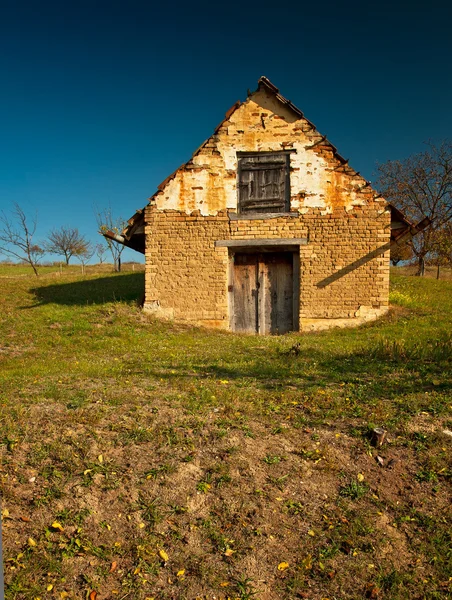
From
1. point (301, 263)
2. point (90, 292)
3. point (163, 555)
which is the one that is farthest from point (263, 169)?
point (163, 555)

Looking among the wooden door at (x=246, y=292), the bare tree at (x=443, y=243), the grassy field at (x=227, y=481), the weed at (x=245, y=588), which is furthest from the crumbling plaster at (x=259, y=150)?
the bare tree at (x=443, y=243)

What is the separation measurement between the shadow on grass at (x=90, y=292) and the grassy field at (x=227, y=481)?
7.40m

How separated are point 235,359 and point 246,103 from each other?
7.39m

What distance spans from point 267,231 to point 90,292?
866cm

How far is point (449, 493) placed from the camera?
3.78 meters

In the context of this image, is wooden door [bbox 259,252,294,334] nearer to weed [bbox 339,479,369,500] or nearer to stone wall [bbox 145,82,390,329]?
stone wall [bbox 145,82,390,329]

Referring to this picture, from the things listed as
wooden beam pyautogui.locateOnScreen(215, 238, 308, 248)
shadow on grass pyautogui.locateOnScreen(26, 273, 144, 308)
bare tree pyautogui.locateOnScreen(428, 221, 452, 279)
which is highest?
bare tree pyautogui.locateOnScreen(428, 221, 452, 279)

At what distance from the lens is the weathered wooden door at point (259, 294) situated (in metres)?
12.0

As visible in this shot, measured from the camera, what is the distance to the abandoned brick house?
11.4 m

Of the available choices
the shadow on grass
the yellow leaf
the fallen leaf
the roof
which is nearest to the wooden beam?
the roof

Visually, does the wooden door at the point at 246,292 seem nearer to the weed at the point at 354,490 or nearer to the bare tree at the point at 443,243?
the weed at the point at 354,490

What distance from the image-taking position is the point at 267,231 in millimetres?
11641

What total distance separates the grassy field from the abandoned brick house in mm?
4519

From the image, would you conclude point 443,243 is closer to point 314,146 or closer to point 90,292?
point 314,146
